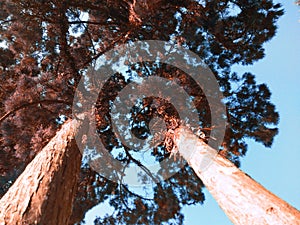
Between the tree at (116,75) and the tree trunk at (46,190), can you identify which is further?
the tree at (116,75)

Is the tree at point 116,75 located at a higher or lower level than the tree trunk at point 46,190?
higher

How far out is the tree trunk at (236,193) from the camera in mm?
2344

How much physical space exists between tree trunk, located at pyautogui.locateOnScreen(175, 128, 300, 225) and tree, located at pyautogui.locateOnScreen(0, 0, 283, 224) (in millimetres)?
1001

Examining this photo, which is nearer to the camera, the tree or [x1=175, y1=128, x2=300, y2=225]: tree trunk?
[x1=175, y1=128, x2=300, y2=225]: tree trunk

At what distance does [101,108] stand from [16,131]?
1483mm

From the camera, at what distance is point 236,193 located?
9.12 feet

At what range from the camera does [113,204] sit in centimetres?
655

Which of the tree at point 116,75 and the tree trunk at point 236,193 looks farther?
the tree at point 116,75

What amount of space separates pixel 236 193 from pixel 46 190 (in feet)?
5.96

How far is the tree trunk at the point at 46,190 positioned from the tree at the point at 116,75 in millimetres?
1262

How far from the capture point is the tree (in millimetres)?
4602

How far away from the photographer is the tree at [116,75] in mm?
4602

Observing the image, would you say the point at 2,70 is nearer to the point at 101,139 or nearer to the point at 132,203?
the point at 101,139

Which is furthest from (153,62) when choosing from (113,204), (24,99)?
(113,204)
